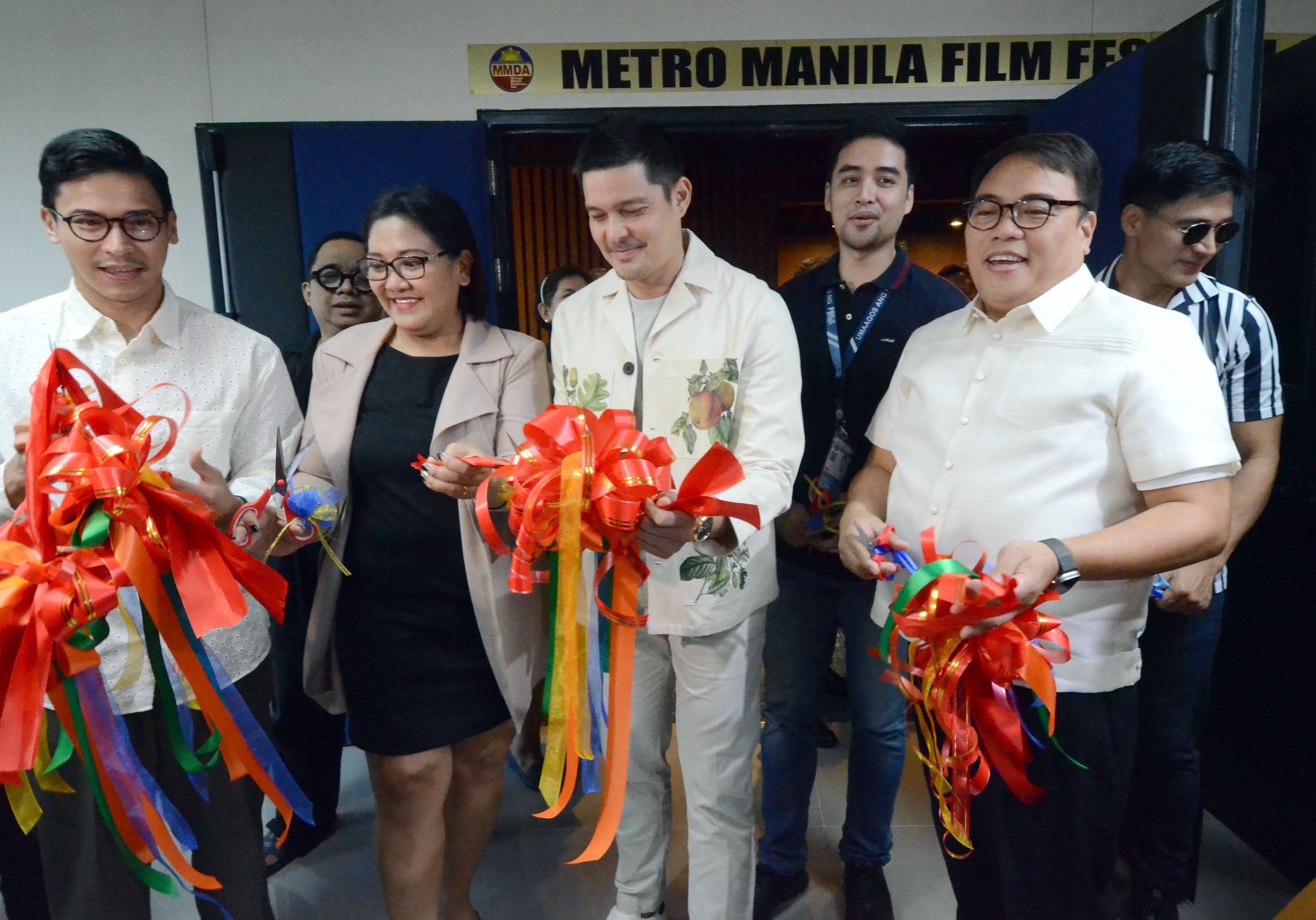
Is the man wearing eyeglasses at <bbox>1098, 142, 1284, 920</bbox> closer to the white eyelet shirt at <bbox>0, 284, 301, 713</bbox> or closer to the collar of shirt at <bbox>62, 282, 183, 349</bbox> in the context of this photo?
the white eyelet shirt at <bbox>0, 284, 301, 713</bbox>

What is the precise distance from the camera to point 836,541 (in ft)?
7.00

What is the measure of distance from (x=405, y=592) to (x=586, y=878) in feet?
3.92

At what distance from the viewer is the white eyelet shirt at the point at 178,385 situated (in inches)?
65.3

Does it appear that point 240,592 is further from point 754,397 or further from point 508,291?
point 508,291

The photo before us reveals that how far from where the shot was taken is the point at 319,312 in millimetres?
2758

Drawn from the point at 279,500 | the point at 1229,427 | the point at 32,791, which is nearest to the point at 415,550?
the point at 279,500

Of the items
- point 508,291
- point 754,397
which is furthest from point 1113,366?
point 508,291

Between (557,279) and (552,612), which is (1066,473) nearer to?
(552,612)

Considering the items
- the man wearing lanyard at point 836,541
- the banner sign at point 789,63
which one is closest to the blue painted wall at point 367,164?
the banner sign at point 789,63

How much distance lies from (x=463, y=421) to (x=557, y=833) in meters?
1.60

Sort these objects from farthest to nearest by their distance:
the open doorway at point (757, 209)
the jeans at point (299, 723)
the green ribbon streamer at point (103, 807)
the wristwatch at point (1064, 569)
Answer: the open doorway at point (757, 209) → the jeans at point (299, 723) → the green ribbon streamer at point (103, 807) → the wristwatch at point (1064, 569)

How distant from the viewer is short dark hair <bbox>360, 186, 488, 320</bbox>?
1854 millimetres

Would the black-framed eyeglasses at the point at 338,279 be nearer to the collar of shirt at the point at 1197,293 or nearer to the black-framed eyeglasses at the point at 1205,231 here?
the collar of shirt at the point at 1197,293

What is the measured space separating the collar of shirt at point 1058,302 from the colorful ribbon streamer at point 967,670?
17.9 inches
